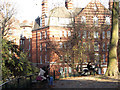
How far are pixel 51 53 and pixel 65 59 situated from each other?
244cm

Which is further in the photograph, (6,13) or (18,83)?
(6,13)

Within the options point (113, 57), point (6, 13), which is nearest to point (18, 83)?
point (113, 57)

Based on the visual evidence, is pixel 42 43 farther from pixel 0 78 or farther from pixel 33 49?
pixel 0 78

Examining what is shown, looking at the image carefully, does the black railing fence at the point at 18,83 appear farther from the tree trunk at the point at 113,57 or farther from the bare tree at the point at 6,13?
the bare tree at the point at 6,13

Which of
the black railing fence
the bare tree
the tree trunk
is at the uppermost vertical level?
the bare tree

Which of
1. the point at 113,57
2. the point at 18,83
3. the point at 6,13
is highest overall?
the point at 6,13

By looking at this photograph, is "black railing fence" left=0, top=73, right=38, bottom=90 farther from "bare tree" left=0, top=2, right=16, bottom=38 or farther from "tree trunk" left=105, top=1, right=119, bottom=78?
"bare tree" left=0, top=2, right=16, bottom=38

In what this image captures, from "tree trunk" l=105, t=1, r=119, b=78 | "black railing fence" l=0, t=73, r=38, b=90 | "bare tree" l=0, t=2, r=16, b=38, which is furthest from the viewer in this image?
"bare tree" l=0, t=2, r=16, b=38

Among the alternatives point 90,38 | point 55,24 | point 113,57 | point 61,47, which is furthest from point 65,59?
point 55,24

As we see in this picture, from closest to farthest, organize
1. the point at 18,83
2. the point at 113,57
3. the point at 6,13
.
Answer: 1. the point at 18,83
2. the point at 113,57
3. the point at 6,13

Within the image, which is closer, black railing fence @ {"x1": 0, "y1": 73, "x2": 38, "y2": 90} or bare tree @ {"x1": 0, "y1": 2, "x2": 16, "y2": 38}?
black railing fence @ {"x1": 0, "y1": 73, "x2": 38, "y2": 90}

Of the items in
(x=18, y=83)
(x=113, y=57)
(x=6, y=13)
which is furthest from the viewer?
(x=6, y=13)

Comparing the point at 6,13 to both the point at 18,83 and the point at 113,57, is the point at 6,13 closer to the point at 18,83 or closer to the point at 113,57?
the point at 113,57

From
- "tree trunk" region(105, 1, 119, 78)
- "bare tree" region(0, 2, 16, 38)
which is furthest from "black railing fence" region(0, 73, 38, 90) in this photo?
"bare tree" region(0, 2, 16, 38)
